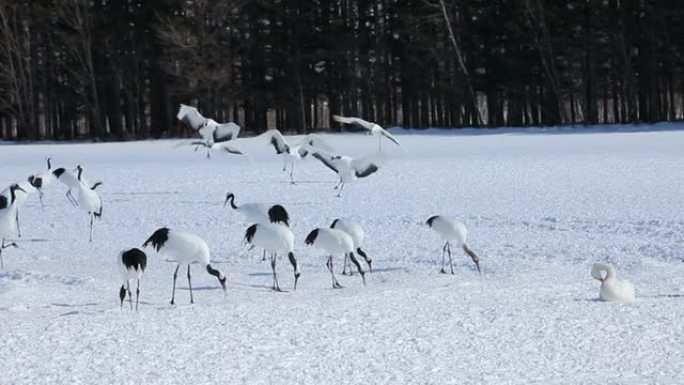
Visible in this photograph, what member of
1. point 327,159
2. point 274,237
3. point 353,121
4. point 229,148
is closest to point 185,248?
point 274,237

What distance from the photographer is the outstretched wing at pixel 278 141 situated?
20.9m

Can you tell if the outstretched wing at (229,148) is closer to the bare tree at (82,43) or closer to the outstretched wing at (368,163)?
the outstretched wing at (368,163)

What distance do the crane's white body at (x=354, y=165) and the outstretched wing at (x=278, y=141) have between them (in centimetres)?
226

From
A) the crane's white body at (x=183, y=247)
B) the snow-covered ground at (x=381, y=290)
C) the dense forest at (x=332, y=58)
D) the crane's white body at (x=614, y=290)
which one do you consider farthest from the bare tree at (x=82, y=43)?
the crane's white body at (x=614, y=290)

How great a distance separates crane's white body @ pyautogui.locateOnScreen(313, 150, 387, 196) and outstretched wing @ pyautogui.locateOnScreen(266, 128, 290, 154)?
226cm

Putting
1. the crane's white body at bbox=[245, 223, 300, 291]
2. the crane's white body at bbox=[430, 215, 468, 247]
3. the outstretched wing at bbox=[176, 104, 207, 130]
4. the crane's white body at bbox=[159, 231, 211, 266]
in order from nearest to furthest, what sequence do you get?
the crane's white body at bbox=[159, 231, 211, 266]
the crane's white body at bbox=[245, 223, 300, 291]
the crane's white body at bbox=[430, 215, 468, 247]
the outstretched wing at bbox=[176, 104, 207, 130]

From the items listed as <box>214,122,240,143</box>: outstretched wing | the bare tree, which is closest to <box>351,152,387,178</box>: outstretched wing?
<box>214,122,240,143</box>: outstretched wing

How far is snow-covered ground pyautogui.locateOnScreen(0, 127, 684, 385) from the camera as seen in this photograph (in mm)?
6301

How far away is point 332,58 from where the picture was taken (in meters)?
50.0

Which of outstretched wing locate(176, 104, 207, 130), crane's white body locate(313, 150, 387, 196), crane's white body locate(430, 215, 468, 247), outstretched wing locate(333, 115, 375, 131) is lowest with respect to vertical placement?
crane's white body locate(430, 215, 468, 247)

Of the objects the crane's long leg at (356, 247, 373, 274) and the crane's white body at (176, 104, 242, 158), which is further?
the crane's white body at (176, 104, 242, 158)

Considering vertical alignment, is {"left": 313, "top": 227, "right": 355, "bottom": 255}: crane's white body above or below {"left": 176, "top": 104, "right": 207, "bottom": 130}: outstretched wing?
below

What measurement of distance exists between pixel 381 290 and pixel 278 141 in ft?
39.3

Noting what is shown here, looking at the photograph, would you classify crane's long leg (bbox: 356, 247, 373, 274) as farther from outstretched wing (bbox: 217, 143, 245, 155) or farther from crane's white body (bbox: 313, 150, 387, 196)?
outstretched wing (bbox: 217, 143, 245, 155)
